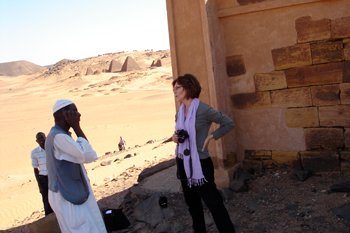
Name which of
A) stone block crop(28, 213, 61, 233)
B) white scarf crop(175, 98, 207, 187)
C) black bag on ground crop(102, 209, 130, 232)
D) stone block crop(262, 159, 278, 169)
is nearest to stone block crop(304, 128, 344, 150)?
stone block crop(262, 159, 278, 169)

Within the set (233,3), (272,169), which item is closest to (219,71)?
(233,3)

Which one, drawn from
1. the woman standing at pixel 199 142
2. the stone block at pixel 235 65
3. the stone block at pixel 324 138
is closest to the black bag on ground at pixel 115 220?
the woman standing at pixel 199 142

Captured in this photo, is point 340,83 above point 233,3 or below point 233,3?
below

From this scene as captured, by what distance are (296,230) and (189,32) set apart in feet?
11.2

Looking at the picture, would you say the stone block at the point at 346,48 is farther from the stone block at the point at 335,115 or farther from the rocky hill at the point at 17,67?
the rocky hill at the point at 17,67

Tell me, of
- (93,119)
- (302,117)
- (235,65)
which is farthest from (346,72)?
(93,119)

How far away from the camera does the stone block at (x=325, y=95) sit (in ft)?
22.2

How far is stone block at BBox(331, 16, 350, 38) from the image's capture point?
262 inches

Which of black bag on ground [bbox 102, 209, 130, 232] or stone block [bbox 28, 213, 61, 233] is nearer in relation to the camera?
stone block [bbox 28, 213, 61, 233]

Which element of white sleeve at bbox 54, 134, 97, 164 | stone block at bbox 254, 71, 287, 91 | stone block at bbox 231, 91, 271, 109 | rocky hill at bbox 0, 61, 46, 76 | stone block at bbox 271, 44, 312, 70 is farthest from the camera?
rocky hill at bbox 0, 61, 46, 76

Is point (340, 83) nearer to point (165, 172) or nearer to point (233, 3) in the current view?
point (233, 3)

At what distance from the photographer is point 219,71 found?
724 centimetres

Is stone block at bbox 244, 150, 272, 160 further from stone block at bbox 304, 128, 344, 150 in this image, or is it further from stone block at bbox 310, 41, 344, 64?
stone block at bbox 310, 41, 344, 64

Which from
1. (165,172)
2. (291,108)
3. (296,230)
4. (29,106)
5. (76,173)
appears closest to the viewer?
(76,173)
